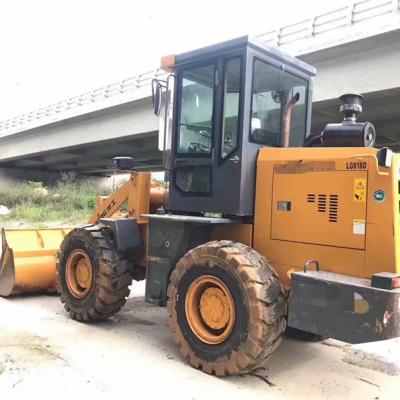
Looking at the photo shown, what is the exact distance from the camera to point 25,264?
689 cm

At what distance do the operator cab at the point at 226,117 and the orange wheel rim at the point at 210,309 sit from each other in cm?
77

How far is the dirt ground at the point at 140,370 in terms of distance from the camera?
393 cm

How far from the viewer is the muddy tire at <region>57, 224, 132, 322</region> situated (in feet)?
18.4

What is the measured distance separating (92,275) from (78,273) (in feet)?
1.60

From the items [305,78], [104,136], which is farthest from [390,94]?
[104,136]

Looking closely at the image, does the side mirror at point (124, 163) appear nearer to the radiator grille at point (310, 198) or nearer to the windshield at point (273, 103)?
the windshield at point (273, 103)

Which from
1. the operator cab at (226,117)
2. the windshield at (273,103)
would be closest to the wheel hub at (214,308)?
the operator cab at (226,117)

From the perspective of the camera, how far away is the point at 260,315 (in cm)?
395

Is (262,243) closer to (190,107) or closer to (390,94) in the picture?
(190,107)

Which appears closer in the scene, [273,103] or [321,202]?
[321,202]

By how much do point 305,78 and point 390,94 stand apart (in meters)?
8.92

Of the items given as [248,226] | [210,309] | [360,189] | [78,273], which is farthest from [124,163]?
[360,189]

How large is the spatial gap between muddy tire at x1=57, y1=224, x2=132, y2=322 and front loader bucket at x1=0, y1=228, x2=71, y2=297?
80 centimetres

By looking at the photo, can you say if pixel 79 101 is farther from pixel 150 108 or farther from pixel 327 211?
pixel 327 211
